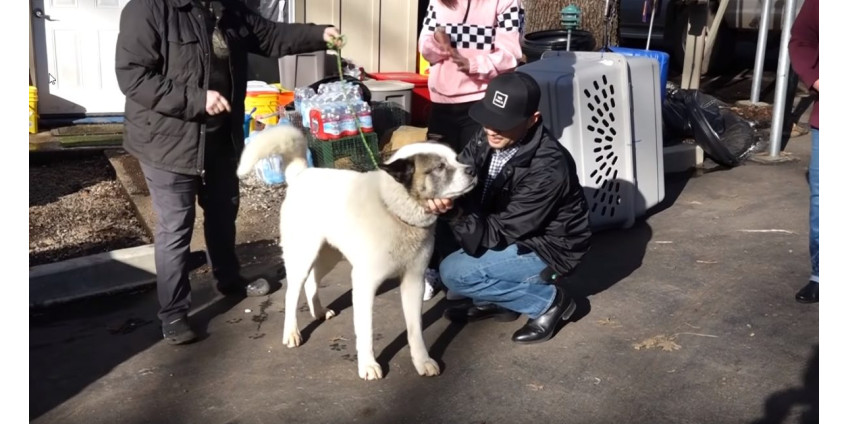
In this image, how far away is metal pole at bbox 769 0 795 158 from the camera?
7840 millimetres

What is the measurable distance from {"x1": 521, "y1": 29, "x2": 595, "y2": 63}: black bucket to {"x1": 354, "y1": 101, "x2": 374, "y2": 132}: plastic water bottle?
1.38m

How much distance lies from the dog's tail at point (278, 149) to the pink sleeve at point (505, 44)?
116 centimetres

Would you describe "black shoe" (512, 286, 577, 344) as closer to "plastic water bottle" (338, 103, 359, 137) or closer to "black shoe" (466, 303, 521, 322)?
"black shoe" (466, 303, 521, 322)

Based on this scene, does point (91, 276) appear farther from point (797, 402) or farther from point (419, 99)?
point (419, 99)

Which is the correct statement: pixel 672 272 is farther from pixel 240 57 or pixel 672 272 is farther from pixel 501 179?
pixel 240 57

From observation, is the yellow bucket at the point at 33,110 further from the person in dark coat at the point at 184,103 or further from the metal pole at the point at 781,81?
the metal pole at the point at 781,81

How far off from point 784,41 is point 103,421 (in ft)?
23.0

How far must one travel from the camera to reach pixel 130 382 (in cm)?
388

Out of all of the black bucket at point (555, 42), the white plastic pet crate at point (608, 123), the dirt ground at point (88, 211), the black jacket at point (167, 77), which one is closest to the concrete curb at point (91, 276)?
the dirt ground at point (88, 211)

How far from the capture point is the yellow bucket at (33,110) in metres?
8.15

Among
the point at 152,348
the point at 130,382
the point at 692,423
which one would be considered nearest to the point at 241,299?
the point at 152,348

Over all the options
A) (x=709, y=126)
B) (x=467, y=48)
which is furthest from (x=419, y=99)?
(x=467, y=48)

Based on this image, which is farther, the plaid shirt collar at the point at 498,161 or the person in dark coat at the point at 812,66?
the person in dark coat at the point at 812,66

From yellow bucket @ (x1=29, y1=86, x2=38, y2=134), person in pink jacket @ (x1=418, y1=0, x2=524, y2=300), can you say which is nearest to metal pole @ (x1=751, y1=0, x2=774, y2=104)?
person in pink jacket @ (x1=418, y1=0, x2=524, y2=300)
